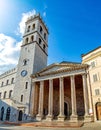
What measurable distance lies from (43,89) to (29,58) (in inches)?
347

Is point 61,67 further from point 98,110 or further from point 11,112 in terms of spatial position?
point 11,112

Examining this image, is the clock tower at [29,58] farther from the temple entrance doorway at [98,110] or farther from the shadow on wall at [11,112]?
the temple entrance doorway at [98,110]

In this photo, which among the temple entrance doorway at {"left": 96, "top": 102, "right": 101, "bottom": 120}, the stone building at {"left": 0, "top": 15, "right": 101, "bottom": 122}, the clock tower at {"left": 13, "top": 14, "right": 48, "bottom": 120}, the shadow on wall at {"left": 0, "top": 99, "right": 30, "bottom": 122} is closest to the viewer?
the temple entrance doorway at {"left": 96, "top": 102, "right": 101, "bottom": 120}

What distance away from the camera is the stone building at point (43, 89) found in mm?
23938

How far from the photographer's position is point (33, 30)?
36594 millimetres

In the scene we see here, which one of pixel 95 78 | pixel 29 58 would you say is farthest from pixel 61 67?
pixel 29 58

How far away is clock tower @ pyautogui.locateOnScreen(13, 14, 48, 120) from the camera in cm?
2869

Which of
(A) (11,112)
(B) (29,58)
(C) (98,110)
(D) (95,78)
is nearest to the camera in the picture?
(C) (98,110)

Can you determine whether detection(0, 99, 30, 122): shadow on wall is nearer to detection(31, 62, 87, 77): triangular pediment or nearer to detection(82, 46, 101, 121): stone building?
detection(31, 62, 87, 77): triangular pediment

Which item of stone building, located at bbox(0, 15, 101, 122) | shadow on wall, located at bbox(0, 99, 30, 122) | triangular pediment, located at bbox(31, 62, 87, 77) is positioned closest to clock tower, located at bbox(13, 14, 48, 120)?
stone building, located at bbox(0, 15, 101, 122)

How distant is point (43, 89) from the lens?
91.4 ft

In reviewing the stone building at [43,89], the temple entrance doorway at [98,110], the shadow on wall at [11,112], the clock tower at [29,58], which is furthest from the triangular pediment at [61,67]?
the shadow on wall at [11,112]

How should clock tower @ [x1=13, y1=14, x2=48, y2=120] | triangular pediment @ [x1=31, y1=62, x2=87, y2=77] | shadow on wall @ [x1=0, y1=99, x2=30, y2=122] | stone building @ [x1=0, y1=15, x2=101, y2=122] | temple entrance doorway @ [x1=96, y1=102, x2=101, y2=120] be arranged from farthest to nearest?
1. clock tower @ [x1=13, y1=14, x2=48, y2=120]
2. shadow on wall @ [x1=0, y1=99, x2=30, y2=122]
3. triangular pediment @ [x1=31, y1=62, x2=87, y2=77]
4. stone building @ [x1=0, y1=15, x2=101, y2=122]
5. temple entrance doorway @ [x1=96, y1=102, x2=101, y2=120]

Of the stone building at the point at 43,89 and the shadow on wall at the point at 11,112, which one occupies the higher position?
the stone building at the point at 43,89
